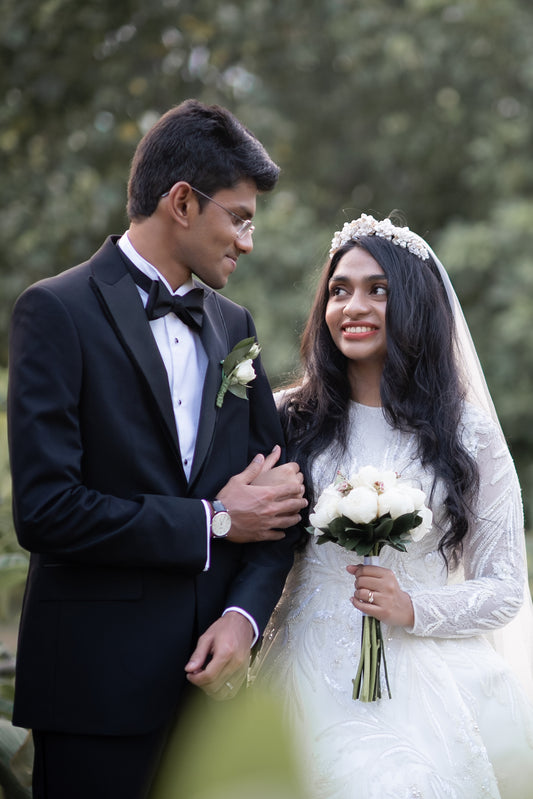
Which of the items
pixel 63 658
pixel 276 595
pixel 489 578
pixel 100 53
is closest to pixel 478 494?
pixel 489 578

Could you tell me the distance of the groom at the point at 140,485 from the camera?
2.46 m

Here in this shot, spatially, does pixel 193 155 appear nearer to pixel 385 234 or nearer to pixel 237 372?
pixel 237 372

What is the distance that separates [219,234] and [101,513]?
0.90 meters

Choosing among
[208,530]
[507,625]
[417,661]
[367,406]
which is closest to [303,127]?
[367,406]

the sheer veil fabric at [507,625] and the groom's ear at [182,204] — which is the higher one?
the groom's ear at [182,204]

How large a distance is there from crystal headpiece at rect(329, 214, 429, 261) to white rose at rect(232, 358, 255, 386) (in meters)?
0.91

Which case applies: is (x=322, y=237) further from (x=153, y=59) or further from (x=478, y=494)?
(x=478, y=494)

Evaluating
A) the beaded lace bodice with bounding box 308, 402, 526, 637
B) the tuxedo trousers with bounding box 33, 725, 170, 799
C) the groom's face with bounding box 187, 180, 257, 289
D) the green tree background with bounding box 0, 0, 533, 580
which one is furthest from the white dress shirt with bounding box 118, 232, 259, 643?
the green tree background with bounding box 0, 0, 533, 580

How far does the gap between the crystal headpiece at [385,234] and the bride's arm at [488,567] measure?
27.6 inches

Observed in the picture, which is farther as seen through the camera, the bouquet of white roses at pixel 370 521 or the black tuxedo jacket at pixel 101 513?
the bouquet of white roses at pixel 370 521

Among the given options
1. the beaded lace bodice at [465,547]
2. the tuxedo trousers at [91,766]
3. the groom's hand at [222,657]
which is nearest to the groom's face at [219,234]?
the beaded lace bodice at [465,547]

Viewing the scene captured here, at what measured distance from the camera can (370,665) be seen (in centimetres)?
281

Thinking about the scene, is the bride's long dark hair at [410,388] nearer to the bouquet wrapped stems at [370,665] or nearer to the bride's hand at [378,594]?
the bride's hand at [378,594]

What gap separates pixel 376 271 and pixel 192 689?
1.59 meters
